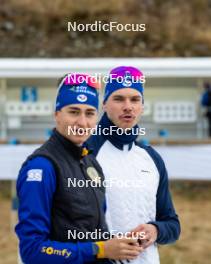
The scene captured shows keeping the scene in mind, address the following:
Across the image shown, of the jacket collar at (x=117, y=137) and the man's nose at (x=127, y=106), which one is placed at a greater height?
the man's nose at (x=127, y=106)

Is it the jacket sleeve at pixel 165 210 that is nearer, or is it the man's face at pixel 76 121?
the man's face at pixel 76 121

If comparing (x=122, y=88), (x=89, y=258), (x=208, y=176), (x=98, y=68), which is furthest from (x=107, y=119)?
(x=98, y=68)

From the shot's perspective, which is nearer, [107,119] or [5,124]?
[107,119]

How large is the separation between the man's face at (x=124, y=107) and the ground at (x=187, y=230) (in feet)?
12.4

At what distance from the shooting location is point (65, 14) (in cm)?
2056

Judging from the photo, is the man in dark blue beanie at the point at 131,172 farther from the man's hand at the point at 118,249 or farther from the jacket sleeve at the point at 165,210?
the man's hand at the point at 118,249

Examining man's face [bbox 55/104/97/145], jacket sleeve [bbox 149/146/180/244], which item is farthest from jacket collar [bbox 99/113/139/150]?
man's face [bbox 55/104/97/145]

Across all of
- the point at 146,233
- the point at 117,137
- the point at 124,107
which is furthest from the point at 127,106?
the point at 146,233

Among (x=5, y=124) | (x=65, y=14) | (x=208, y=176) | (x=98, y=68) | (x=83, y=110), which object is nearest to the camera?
(x=83, y=110)

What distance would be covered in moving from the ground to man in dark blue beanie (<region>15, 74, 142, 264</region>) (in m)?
4.11

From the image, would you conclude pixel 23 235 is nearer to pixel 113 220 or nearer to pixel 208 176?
pixel 113 220

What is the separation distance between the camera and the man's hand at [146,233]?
96.1 inches

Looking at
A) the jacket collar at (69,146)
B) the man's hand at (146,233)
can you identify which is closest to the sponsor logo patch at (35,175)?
the jacket collar at (69,146)

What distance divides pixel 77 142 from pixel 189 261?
4543 millimetres
